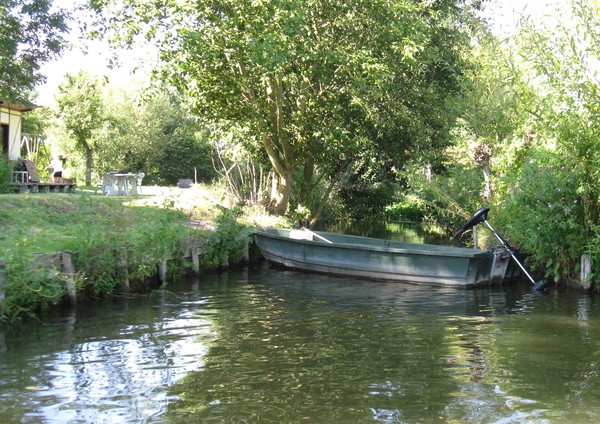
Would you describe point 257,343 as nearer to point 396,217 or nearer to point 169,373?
point 169,373

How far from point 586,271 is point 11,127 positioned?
64.1 feet

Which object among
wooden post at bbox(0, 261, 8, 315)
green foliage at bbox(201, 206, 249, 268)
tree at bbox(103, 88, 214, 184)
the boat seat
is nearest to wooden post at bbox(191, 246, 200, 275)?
green foliage at bbox(201, 206, 249, 268)

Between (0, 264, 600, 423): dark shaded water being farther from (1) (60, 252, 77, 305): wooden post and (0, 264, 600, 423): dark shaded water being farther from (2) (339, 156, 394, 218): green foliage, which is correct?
(2) (339, 156, 394, 218): green foliage

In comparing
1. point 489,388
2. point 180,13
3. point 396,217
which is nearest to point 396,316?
point 489,388

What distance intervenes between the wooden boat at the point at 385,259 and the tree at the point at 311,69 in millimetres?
3733

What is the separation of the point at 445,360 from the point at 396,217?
104 feet

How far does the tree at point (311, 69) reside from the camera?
1619cm

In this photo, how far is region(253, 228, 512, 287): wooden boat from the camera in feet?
45.5

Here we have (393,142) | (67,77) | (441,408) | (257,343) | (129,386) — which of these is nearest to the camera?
(441,408)

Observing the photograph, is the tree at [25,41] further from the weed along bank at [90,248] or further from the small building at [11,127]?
the weed along bank at [90,248]

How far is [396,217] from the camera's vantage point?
39125mm

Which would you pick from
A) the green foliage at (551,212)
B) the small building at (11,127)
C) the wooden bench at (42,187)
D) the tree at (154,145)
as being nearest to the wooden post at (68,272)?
the wooden bench at (42,187)

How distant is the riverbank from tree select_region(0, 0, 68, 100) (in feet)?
38.1

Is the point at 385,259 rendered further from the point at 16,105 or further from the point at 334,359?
the point at 16,105
